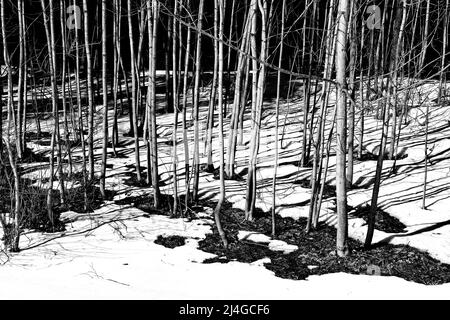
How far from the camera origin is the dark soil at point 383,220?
281 inches

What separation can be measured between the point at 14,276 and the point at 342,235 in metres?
4.20

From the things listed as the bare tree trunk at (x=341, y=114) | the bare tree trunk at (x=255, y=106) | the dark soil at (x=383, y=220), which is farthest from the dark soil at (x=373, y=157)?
the bare tree trunk at (x=341, y=114)

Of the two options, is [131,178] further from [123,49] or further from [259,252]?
[123,49]

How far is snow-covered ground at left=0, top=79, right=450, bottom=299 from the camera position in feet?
17.2

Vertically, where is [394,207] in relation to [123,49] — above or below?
below

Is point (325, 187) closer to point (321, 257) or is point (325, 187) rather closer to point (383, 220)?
point (383, 220)

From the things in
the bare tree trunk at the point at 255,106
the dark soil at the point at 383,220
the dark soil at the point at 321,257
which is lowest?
the dark soil at the point at 321,257

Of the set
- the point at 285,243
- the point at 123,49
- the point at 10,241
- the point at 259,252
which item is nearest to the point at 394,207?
the point at 285,243

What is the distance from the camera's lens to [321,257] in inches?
248

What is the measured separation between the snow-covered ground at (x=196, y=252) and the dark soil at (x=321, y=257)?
21 cm

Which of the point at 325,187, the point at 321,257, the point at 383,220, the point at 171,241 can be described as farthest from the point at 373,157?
the point at 171,241

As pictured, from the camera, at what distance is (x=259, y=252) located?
6602mm

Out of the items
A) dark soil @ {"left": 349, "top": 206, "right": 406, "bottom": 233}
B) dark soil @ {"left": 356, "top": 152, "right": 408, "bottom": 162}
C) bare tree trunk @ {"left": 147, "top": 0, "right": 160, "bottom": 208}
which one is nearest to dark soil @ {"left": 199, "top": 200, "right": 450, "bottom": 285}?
dark soil @ {"left": 349, "top": 206, "right": 406, "bottom": 233}

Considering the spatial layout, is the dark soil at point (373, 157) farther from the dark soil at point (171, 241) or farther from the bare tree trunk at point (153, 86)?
the dark soil at point (171, 241)
